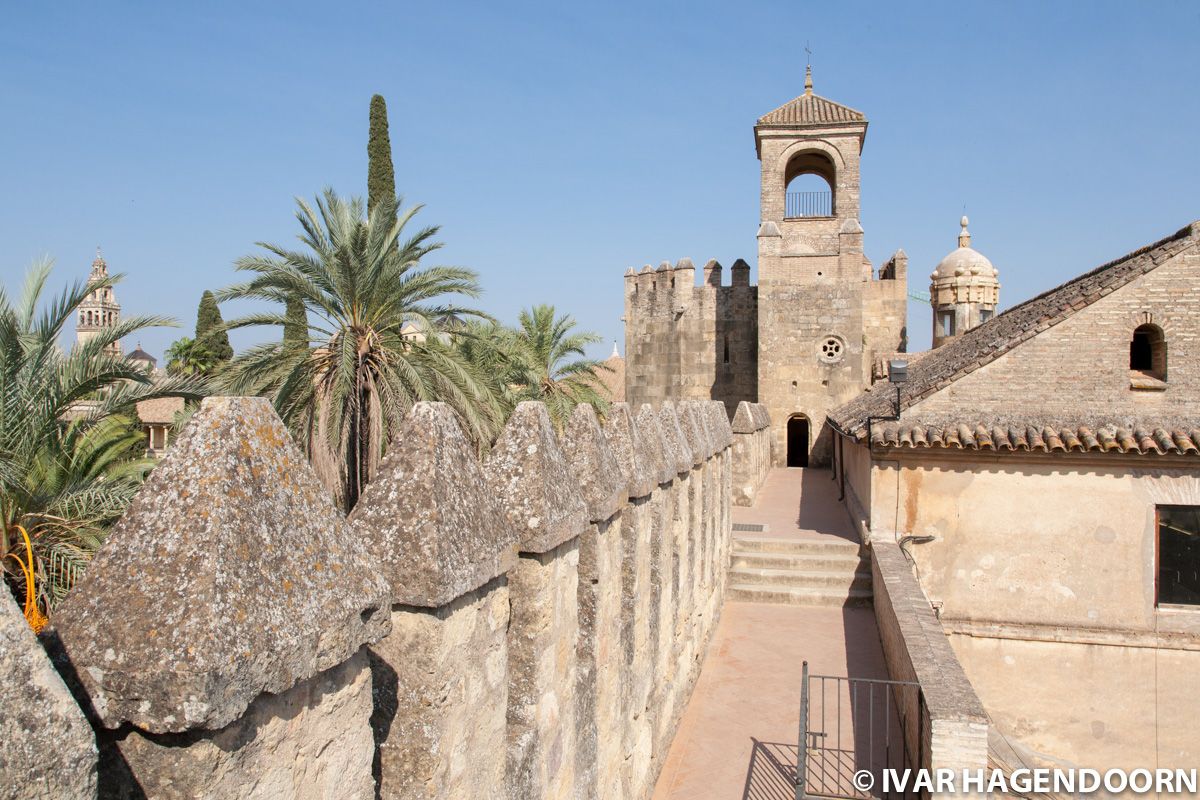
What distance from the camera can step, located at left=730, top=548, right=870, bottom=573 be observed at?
1228 cm

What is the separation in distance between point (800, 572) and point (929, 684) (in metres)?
5.82

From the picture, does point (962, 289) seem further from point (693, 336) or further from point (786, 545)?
point (786, 545)

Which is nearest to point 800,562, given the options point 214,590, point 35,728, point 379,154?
point 214,590

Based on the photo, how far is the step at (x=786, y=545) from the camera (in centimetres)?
1284

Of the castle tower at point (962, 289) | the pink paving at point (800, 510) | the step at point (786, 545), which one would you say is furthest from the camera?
the castle tower at point (962, 289)

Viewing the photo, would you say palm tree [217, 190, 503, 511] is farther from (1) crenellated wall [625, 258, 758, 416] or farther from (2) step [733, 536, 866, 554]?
(1) crenellated wall [625, 258, 758, 416]

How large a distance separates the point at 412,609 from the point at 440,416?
0.64 meters

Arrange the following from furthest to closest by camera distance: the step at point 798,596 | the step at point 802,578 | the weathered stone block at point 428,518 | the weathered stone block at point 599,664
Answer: the step at point 802,578 → the step at point 798,596 → the weathered stone block at point 599,664 → the weathered stone block at point 428,518

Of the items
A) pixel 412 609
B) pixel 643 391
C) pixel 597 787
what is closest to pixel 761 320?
pixel 643 391

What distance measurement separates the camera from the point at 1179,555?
36.5ft

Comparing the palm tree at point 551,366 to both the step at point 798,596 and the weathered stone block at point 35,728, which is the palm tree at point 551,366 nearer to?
the step at point 798,596

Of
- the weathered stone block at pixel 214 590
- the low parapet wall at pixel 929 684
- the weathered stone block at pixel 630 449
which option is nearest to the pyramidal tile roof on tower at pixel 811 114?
the low parapet wall at pixel 929 684

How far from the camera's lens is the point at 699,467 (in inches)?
360

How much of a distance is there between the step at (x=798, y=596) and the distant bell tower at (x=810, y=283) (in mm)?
16416
